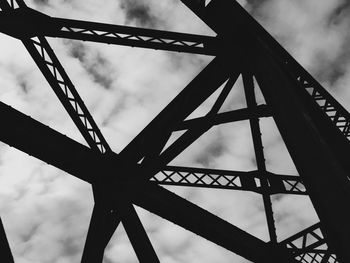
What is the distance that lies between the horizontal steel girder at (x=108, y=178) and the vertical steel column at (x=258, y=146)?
58 cm

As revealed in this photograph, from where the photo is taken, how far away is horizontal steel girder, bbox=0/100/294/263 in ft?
18.3

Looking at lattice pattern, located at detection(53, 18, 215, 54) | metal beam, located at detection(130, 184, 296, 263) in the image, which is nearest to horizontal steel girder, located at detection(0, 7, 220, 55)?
lattice pattern, located at detection(53, 18, 215, 54)

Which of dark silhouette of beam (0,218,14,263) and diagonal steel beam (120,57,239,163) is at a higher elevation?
diagonal steel beam (120,57,239,163)

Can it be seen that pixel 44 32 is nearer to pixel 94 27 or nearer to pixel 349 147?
pixel 94 27

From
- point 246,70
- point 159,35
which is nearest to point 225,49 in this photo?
point 246,70

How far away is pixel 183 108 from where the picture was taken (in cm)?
635

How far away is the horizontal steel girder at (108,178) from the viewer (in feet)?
18.3

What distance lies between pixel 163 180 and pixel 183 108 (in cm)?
151

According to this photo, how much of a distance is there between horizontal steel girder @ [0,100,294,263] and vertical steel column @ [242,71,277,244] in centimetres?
58

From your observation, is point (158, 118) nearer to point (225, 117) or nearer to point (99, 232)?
point (225, 117)

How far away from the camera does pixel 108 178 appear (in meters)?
6.36

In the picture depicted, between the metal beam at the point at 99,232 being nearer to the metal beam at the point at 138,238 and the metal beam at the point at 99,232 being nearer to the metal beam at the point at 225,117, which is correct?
the metal beam at the point at 138,238

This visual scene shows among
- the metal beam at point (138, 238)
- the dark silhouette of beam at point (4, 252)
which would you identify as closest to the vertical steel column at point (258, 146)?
the metal beam at point (138, 238)

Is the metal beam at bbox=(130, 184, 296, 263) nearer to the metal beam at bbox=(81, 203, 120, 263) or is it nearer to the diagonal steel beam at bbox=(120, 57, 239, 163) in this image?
the metal beam at bbox=(81, 203, 120, 263)
